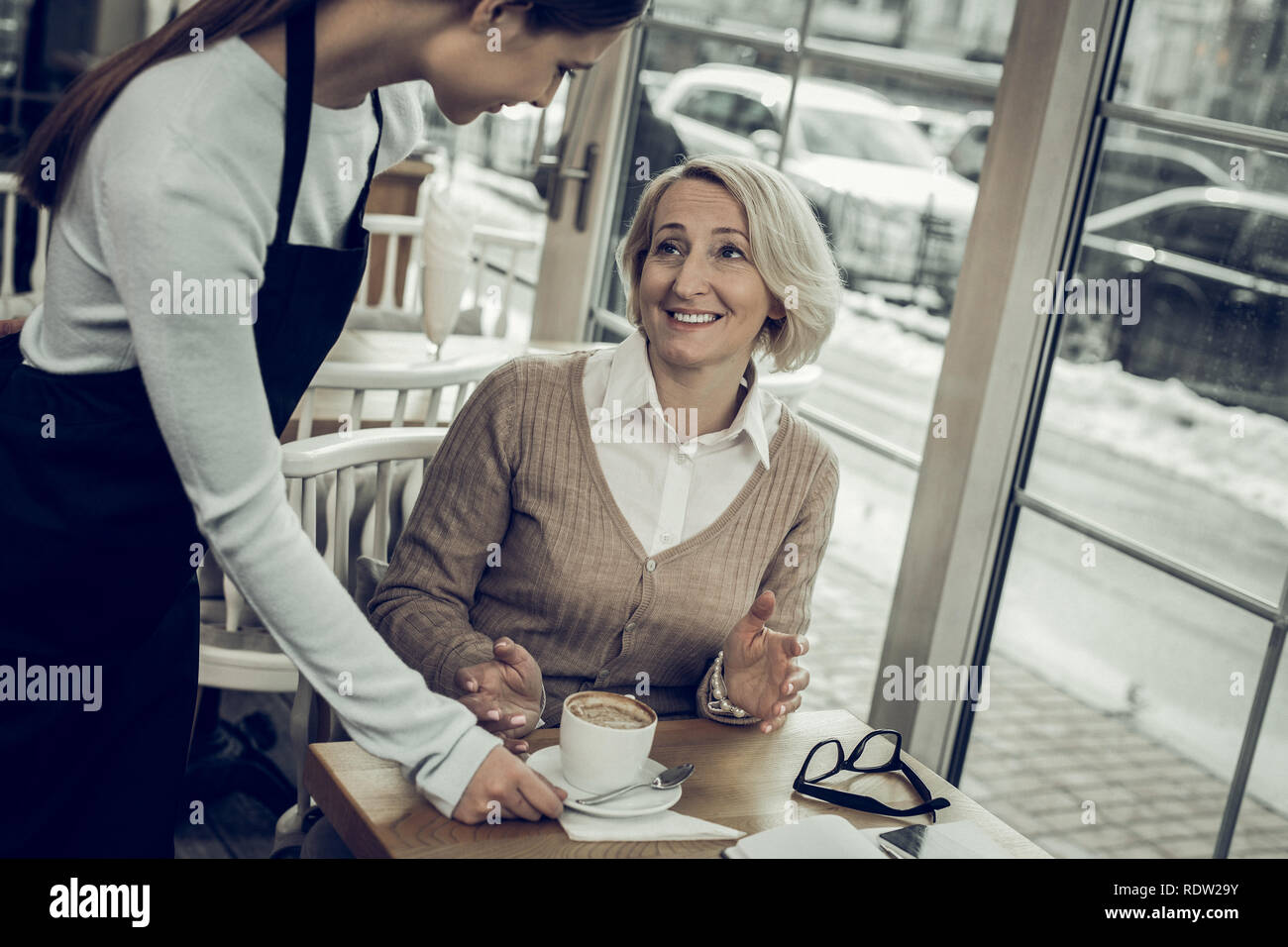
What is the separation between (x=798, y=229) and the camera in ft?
5.73

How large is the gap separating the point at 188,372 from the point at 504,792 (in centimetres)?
45

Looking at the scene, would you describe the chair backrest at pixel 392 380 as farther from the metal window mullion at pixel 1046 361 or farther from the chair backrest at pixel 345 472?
the metal window mullion at pixel 1046 361

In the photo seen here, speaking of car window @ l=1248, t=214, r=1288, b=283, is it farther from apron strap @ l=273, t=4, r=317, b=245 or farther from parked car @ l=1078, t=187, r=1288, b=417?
apron strap @ l=273, t=4, r=317, b=245

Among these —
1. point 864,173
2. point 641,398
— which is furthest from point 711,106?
point 641,398

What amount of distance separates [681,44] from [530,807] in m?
2.62

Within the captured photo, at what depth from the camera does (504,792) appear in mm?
1101

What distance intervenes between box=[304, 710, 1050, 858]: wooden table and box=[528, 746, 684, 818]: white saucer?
0.02 metres

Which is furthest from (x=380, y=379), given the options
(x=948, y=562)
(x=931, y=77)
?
(x=931, y=77)

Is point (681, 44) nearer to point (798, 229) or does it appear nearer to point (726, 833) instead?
point (798, 229)

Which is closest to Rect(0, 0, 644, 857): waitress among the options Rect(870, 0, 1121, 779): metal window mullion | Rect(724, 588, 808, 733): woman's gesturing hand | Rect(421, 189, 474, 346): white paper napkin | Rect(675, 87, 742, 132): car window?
Rect(724, 588, 808, 733): woman's gesturing hand

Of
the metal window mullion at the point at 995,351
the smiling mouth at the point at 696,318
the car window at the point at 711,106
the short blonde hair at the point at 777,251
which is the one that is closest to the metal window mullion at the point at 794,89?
Result: the car window at the point at 711,106

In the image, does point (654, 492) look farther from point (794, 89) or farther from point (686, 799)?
point (794, 89)
